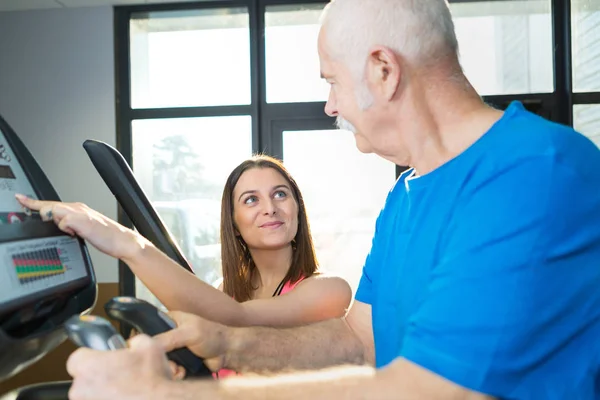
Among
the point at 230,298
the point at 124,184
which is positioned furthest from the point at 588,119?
the point at 124,184

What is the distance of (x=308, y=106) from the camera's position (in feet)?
13.6

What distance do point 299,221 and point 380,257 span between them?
3.17 feet

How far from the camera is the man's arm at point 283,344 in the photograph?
0.96 meters

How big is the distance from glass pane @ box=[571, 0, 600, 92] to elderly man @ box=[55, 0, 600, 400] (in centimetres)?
362

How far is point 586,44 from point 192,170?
2.64 m

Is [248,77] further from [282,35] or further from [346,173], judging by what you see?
[346,173]

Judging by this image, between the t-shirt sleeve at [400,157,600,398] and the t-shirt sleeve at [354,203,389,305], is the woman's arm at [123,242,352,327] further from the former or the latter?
the t-shirt sleeve at [400,157,600,398]

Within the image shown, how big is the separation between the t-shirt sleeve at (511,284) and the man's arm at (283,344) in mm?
365

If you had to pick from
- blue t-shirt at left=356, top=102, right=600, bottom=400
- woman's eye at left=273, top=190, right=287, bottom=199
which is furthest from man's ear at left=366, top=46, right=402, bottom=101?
woman's eye at left=273, top=190, right=287, bottom=199

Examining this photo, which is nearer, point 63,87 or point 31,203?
point 31,203

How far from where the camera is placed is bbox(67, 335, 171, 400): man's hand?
2.03 feet

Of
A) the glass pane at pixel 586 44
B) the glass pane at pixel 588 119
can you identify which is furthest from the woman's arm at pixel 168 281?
the glass pane at pixel 586 44

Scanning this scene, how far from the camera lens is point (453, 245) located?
2.30 ft

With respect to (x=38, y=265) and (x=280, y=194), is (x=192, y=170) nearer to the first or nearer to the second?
(x=280, y=194)
